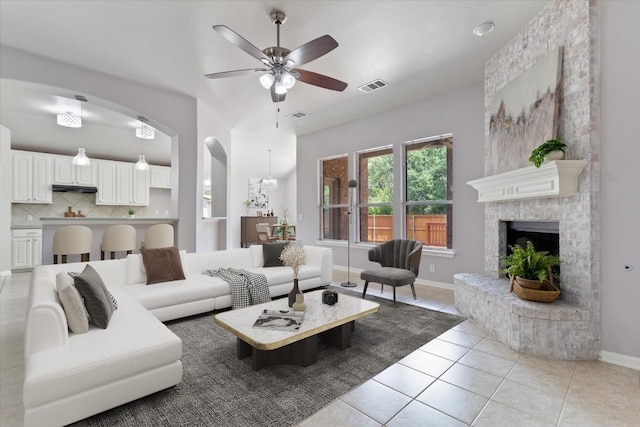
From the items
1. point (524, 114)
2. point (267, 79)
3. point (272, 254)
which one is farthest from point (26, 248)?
point (524, 114)

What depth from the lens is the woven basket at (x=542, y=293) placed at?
2662 mm

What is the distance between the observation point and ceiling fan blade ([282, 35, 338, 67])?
2.48 meters

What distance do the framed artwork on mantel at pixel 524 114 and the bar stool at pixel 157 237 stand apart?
4.99 m

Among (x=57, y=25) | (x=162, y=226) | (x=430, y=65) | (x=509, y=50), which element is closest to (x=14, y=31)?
(x=57, y=25)

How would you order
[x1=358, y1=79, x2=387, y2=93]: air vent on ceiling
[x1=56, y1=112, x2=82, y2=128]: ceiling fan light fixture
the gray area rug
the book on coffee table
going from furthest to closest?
[x1=56, y1=112, x2=82, y2=128]: ceiling fan light fixture
[x1=358, y1=79, x2=387, y2=93]: air vent on ceiling
the book on coffee table
the gray area rug

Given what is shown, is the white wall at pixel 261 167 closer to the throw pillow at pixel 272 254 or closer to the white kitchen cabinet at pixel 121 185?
the white kitchen cabinet at pixel 121 185

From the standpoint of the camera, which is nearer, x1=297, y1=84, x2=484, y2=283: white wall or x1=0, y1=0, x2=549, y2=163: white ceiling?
x1=0, y1=0, x2=549, y2=163: white ceiling

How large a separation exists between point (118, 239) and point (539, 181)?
5851 millimetres

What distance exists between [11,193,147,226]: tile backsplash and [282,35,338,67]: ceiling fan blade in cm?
642

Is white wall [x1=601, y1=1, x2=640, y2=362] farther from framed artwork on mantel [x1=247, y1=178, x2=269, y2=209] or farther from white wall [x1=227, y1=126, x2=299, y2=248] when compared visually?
framed artwork on mantel [x1=247, y1=178, x2=269, y2=209]

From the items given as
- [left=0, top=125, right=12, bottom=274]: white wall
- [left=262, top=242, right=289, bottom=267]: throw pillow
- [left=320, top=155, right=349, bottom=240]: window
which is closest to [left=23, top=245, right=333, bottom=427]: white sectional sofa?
[left=262, top=242, right=289, bottom=267]: throw pillow

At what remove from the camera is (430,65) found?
157 inches

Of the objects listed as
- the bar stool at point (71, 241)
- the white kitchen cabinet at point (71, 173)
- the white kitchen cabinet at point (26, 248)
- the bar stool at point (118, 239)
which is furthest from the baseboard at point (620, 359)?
the white kitchen cabinet at point (71, 173)

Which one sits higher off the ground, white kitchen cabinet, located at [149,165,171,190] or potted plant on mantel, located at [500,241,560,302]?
white kitchen cabinet, located at [149,165,171,190]
